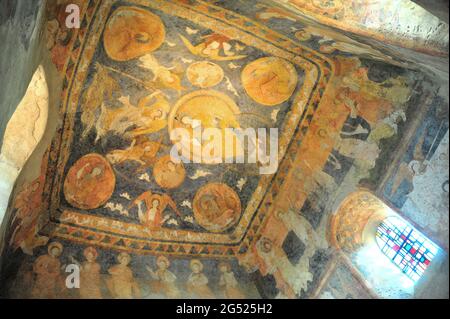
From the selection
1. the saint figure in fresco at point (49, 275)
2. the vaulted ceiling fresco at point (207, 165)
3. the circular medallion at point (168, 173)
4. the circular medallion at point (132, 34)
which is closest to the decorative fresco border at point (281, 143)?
the vaulted ceiling fresco at point (207, 165)

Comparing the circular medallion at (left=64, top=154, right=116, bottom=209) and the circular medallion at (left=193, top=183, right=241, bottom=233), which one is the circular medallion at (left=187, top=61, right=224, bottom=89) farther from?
the circular medallion at (left=64, top=154, right=116, bottom=209)

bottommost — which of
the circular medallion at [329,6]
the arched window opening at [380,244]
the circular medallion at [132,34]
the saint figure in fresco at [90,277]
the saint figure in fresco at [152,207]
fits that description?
the saint figure in fresco at [90,277]

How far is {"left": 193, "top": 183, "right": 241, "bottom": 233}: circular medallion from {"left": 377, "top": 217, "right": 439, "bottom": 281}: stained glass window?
2670mm

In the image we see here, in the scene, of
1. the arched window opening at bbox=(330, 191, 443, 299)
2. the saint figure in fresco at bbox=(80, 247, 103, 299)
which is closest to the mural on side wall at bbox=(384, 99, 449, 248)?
the arched window opening at bbox=(330, 191, 443, 299)

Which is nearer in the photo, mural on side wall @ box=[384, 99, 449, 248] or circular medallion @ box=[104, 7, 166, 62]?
mural on side wall @ box=[384, 99, 449, 248]

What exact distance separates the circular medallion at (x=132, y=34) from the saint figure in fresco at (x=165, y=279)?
3559 mm

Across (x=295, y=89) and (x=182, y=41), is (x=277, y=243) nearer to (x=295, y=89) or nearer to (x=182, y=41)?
(x=295, y=89)

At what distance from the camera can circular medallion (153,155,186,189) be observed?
10.1 meters

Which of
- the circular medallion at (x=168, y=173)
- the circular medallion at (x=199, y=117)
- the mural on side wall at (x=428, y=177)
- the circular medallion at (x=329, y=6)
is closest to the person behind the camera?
the circular medallion at (x=329, y=6)

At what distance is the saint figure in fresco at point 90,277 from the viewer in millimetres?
9180

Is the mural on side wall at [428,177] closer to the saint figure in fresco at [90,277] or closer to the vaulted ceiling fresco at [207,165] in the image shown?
the vaulted ceiling fresco at [207,165]

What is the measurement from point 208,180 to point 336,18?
4.26m

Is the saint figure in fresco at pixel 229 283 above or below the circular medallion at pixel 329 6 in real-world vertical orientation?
below

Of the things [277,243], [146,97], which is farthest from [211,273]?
[146,97]
